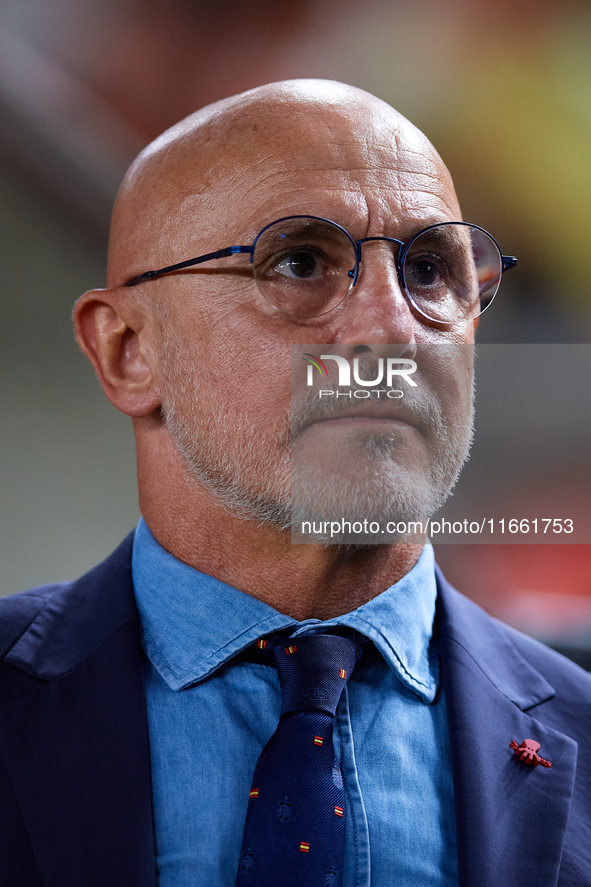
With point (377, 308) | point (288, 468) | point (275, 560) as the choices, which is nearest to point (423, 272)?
point (377, 308)

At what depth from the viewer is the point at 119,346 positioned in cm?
123

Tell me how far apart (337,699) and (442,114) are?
1.32 metres

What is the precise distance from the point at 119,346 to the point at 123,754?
2.15 feet

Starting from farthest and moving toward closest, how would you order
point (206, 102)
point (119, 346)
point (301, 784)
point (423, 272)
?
point (206, 102), point (119, 346), point (423, 272), point (301, 784)

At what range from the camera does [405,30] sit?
166 centimetres

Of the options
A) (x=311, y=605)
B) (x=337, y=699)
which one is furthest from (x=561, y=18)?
(x=337, y=699)

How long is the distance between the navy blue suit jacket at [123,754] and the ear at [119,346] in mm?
285

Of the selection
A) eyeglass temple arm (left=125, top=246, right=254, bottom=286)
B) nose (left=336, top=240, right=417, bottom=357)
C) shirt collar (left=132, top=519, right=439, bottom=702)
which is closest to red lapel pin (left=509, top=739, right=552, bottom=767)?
shirt collar (left=132, top=519, right=439, bottom=702)

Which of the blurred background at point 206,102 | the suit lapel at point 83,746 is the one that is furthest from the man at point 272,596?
the blurred background at point 206,102

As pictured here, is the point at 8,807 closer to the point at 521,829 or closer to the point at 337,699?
the point at 337,699

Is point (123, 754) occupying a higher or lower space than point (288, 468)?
lower

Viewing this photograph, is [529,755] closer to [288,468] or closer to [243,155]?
[288,468]

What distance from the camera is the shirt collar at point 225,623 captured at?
1029 mm

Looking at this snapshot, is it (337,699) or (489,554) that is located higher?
(489,554)
